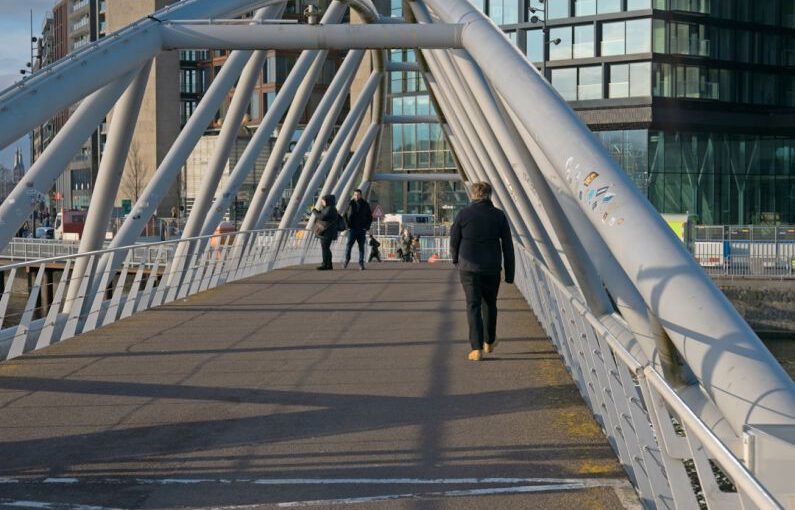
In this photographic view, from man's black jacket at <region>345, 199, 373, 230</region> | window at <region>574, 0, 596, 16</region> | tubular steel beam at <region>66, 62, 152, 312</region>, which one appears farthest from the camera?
window at <region>574, 0, 596, 16</region>

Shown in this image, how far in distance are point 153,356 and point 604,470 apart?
20.2 feet

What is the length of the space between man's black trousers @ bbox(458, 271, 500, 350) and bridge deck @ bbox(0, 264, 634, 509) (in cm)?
32

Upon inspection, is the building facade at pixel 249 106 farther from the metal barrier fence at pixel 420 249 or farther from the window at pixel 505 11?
the metal barrier fence at pixel 420 249

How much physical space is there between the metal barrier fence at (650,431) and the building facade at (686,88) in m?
49.2

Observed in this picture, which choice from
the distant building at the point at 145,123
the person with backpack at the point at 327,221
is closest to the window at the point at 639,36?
the distant building at the point at 145,123

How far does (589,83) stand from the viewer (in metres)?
59.6

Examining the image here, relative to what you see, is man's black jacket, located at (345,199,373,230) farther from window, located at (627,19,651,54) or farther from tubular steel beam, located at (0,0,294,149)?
window, located at (627,19,651,54)

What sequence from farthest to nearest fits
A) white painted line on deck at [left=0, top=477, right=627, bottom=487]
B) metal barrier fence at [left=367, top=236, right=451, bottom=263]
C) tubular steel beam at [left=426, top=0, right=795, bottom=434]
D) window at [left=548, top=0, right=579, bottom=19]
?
window at [left=548, top=0, right=579, bottom=19], metal barrier fence at [left=367, top=236, right=451, bottom=263], white painted line on deck at [left=0, top=477, right=627, bottom=487], tubular steel beam at [left=426, top=0, right=795, bottom=434]

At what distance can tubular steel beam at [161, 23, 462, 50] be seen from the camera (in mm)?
14555

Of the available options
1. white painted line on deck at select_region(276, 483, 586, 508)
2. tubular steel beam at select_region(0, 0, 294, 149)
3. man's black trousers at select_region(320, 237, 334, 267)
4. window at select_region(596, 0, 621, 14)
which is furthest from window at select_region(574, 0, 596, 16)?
white painted line on deck at select_region(276, 483, 586, 508)

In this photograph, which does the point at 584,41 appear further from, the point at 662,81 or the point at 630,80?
the point at 662,81

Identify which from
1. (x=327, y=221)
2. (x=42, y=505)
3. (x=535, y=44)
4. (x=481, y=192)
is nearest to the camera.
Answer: (x=42, y=505)

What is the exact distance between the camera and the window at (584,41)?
5941cm

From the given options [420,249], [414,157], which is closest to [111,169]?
[420,249]
